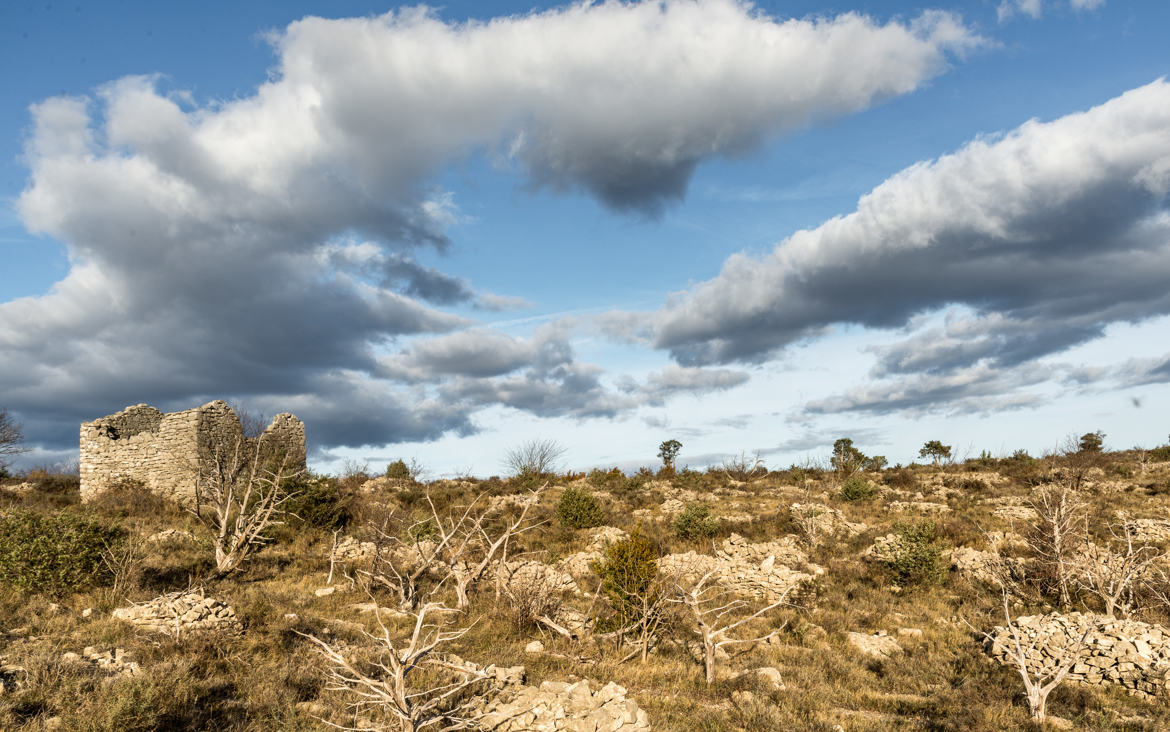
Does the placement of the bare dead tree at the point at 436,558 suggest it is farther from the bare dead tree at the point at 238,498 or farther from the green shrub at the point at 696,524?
the green shrub at the point at 696,524

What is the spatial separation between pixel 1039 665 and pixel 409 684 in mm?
12667

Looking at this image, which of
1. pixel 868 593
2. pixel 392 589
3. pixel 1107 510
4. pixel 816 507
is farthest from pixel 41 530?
pixel 1107 510

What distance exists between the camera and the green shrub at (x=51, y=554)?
12.9 m

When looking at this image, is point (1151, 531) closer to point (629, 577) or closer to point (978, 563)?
point (978, 563)

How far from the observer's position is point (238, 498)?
76.6ft

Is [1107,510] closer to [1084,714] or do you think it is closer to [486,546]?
[1084,714]

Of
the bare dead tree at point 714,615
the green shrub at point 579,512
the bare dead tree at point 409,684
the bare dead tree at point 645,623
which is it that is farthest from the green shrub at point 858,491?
the bare dead tree at point 409,684

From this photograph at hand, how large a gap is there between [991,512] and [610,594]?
20.7 meters

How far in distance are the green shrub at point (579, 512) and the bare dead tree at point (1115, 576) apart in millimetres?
15877

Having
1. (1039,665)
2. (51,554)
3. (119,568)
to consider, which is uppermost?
(51,554)

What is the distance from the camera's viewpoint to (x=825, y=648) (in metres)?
13.2

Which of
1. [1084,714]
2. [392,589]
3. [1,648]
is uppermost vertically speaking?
[1,648]

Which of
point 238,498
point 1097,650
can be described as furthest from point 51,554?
point 1097,650

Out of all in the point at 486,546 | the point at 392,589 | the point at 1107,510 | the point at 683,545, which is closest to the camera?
the point at 392,589
